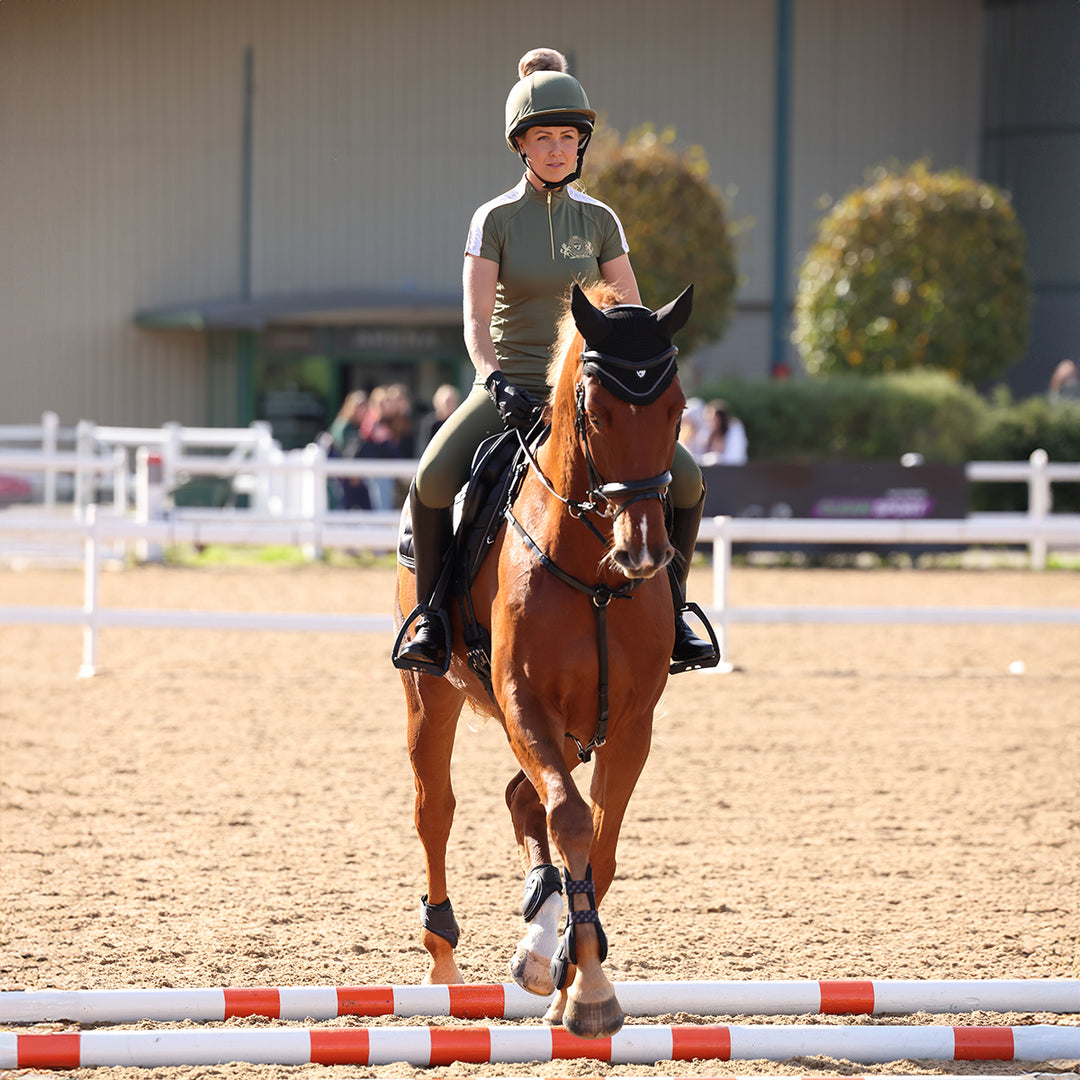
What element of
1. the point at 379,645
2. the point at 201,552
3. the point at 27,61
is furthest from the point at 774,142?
the point at 379,645

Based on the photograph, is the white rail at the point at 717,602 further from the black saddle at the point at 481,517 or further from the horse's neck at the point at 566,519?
the horse's neck at the point at 566,519

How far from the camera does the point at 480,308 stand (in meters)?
4.49

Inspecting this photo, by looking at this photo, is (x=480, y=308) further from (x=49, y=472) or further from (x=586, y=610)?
(x=49, y=472)

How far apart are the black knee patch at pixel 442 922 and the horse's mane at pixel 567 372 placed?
5.58 feet

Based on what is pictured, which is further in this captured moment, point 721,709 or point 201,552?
point 201,552

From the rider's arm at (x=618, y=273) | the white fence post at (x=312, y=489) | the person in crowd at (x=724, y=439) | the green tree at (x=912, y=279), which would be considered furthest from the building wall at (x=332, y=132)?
the rider's arm at (x=618, y=273)

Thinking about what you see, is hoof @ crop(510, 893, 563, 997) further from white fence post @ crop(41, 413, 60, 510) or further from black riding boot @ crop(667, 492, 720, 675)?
white fence post @ crop(41, 413, 60, 510)

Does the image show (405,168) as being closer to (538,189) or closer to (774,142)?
(774,142)

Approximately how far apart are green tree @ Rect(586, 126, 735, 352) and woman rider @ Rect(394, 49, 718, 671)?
63.7ft

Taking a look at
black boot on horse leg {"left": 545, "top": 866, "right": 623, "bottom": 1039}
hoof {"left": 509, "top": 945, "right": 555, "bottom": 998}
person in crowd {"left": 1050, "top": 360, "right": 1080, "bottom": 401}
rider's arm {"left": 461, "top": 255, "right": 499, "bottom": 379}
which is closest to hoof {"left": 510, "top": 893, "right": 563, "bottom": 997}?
hoof {"left": 509, "top": 945, "right": 555, "bottom": 998}

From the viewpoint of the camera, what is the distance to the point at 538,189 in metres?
4.53

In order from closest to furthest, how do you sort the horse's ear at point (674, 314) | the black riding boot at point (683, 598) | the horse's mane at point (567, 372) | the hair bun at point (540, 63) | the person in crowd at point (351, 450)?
the horse's ear at point (674, 314)
the horse's mane at point (567, 372)
the black riding boot at point (683, 598)
the hair bun at point (540, 63)
the person in crowd at point (351, 450)

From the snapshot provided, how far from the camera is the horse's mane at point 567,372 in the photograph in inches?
154

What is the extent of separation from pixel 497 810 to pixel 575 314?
4.39m
